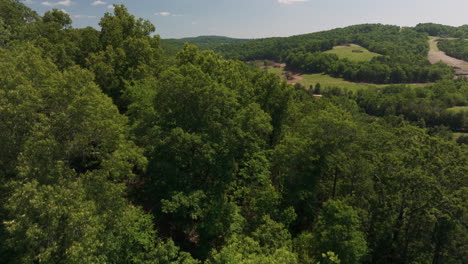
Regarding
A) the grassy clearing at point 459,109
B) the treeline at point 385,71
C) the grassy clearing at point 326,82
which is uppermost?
the treeline at point 385,71

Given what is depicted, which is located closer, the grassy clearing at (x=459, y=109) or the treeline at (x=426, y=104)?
the grassy clearing at (x=459, y=109)

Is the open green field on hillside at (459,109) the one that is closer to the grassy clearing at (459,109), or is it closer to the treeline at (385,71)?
the grassy clearing at (459,109)

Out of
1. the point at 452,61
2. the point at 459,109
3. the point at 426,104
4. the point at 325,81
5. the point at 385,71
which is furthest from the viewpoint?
the point at 452,61

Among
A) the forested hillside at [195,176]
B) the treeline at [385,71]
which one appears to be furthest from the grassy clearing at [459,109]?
the forested hillside at [195,176]

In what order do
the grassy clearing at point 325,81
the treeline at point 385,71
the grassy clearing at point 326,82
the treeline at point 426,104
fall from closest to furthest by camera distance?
the treeline at point 426,104
the grassy clearing at point 325,81
the grassy clearing at point 326,82
the treeline at point 385,71

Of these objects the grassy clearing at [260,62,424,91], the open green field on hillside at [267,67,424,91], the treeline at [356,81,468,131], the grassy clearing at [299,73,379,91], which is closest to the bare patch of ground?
the grassy clearing at [260,62,424,91]

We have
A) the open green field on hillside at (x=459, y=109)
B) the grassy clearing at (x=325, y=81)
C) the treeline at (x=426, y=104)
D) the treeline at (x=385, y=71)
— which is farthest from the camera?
the treeline at (x=385, y=71)

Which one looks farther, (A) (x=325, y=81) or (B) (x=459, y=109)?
(A) (x=325, y=81)

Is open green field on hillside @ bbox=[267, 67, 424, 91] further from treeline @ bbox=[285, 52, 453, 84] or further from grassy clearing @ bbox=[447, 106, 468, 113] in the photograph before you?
grassy clearing @ bbox=[447, 106, 468, 113]

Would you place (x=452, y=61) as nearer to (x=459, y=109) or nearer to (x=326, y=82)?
(x=326, y=82)

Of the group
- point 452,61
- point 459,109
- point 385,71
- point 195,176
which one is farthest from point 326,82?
point 195,176
